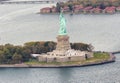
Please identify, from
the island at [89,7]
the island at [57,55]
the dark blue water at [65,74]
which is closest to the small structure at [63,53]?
the island at [57,55]

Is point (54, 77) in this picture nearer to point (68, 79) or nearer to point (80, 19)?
point (68, 79)

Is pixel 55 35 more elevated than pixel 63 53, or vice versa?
pixel 63 53

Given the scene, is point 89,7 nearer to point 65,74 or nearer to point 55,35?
point 55,35

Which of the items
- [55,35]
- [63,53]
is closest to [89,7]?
[55,35]

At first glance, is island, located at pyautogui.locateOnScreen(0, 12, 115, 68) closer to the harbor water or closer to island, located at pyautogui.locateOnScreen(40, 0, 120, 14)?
the harbor water

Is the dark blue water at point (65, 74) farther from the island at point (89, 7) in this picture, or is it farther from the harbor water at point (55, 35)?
the island at point (89, 7)

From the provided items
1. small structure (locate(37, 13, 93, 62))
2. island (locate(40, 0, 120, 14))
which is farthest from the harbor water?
island (locate(40, 0, 120, 14))

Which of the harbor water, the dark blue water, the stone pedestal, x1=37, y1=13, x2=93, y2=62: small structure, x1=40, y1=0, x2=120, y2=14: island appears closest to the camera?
the dark blue water
